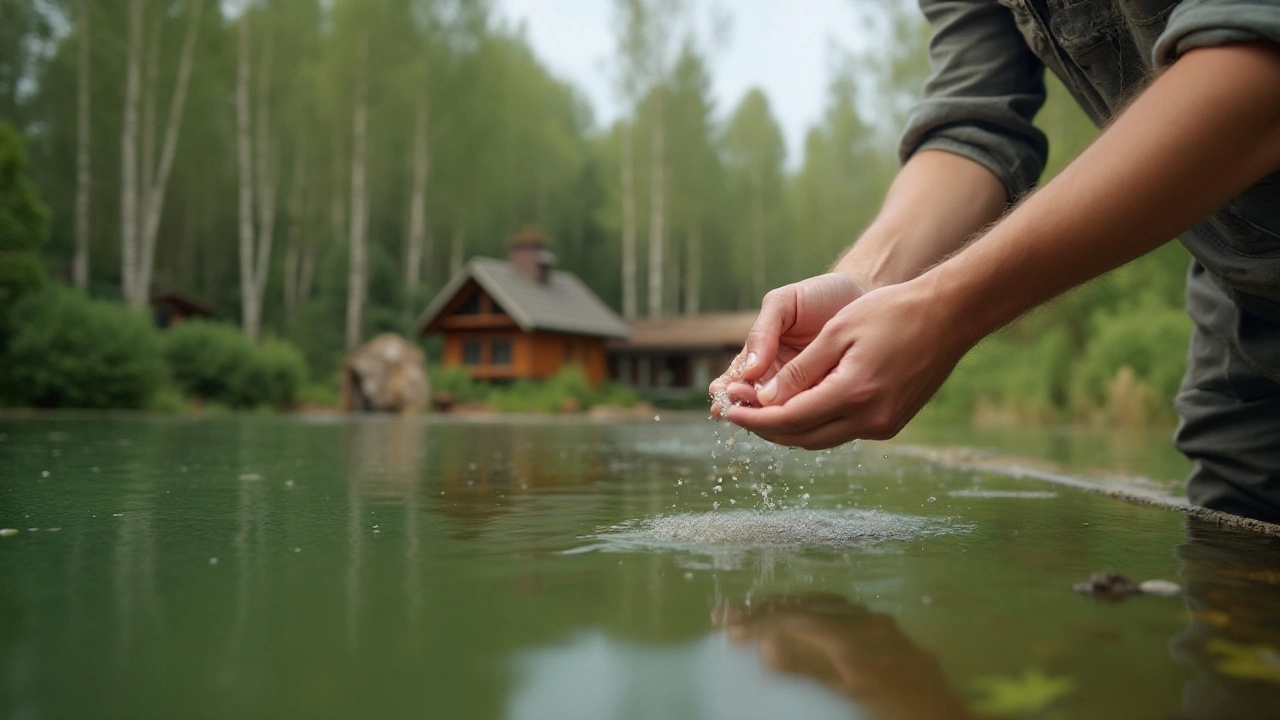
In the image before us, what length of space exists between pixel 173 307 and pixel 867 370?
3387 centimetres

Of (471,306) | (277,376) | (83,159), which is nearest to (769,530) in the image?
(277,376)

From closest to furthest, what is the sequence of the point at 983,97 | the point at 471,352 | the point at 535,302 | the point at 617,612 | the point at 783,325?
the point at 617,612 < the point at 783,325 < the point at 983,97 < the point at 535,302 < the point at 471,352

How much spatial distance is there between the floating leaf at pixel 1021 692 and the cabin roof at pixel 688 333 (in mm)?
25773

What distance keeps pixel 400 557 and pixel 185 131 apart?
105 ft

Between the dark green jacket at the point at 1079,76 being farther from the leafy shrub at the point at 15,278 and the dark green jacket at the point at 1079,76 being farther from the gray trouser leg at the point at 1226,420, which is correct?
the leafy shrub at the point at 15,278

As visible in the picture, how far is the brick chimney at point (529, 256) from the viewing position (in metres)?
26.0

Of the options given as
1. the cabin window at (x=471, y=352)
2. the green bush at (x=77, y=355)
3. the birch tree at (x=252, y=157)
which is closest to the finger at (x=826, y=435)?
the green bush at (x=77, y=355)

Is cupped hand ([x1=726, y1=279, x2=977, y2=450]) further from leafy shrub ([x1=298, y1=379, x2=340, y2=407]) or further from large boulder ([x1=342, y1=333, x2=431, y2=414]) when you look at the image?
leafy shrub ([x1=298, y1=379, x2=340, y2=407])

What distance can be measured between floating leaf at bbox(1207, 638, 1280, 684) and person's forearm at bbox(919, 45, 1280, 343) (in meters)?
0.50

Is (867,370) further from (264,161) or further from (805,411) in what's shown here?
(264,161)

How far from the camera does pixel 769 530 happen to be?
170cm

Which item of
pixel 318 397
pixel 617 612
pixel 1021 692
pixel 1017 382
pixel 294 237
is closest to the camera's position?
pixel 1021 692

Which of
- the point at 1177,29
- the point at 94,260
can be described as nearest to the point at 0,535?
the point at 1177,29

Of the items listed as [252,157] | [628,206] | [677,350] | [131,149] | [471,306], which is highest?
[252,157]
